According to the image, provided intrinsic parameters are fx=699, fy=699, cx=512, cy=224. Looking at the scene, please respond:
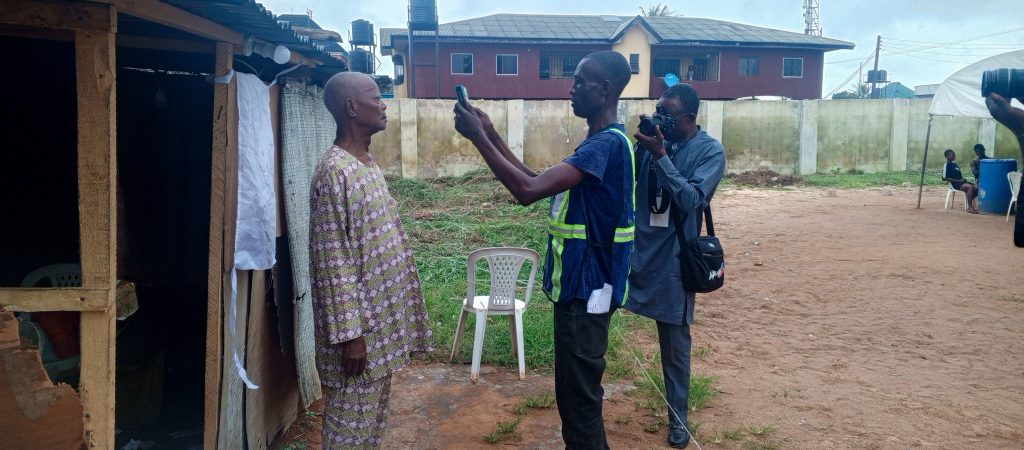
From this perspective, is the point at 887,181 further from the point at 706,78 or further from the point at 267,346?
the point at 267,346

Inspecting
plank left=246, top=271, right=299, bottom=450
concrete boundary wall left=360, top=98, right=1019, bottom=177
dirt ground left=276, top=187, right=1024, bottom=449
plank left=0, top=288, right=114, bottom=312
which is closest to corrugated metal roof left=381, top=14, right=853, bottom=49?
concrete boundary wall left=360, top=98, right=1019, bottom=177

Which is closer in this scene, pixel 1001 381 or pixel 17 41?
pixel 17 41

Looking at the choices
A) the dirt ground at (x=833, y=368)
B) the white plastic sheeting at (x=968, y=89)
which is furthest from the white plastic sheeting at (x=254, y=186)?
the white plastic sheeting at (x=968, y=89)

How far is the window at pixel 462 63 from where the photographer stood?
2580 centimetres

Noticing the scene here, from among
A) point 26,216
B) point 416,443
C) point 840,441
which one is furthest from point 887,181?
point 26,216

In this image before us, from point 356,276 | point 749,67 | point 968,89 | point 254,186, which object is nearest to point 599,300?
point 356,276

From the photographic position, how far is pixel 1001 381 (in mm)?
4672

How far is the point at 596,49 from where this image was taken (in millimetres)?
25703

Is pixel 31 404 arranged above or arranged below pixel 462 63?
below

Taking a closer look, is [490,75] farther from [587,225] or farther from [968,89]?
[587,225]

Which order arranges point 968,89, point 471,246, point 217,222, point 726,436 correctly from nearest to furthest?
point 217,222
point 726,436
point 471,246
point 968,89

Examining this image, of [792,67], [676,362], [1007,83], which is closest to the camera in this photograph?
[1007,83]

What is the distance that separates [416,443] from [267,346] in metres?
0.96

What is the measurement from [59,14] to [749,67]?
2860cm
